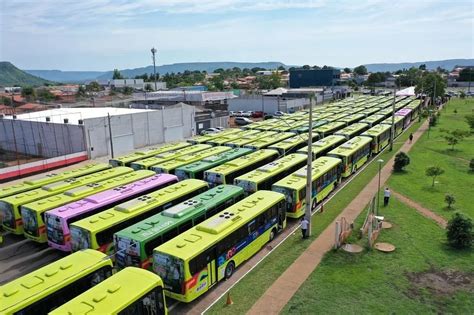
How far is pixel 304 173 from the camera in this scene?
27.9 metres

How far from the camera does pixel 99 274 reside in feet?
52.0

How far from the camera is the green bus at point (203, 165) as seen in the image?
98.6 feet

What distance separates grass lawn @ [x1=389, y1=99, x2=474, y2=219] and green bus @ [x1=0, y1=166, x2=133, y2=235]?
24267 millimetres

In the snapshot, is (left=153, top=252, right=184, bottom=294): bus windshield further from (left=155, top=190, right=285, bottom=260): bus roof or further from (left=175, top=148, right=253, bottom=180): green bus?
(left=175, top=148, right=253, bottom=180): green bus

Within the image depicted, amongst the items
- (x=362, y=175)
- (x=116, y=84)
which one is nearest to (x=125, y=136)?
(x=362, y=175)

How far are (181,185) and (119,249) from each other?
27.0ft

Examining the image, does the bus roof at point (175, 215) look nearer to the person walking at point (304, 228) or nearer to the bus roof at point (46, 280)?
the bus roof at point (46, 280)

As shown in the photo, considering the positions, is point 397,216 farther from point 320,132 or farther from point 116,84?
point 116,84

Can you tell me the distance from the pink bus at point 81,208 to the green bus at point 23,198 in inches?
148

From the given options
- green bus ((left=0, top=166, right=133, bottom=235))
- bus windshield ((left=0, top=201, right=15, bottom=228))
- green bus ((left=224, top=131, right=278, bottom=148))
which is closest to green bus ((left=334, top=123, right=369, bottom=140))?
green bus ((left=224, top=131, right=278, bottom=148))

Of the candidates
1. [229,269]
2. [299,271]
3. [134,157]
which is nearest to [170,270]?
[229,269]

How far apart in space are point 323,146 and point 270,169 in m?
10.6

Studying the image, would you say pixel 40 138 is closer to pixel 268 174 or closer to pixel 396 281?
pixel 268 174

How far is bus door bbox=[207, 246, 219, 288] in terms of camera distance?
17028 mm
